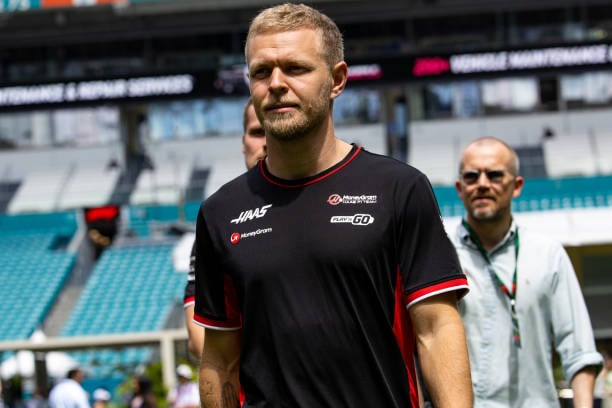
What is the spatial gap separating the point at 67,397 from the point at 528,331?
33.4 feet

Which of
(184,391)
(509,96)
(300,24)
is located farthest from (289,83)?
(509,96)

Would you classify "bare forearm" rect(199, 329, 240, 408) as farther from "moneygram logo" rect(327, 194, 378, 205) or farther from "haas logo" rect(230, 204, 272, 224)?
"moneygram logo" rect(327, 194, 378, 205)

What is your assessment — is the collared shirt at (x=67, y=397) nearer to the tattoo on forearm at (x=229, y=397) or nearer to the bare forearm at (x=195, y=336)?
the bare forearm at (x=195, y=336)

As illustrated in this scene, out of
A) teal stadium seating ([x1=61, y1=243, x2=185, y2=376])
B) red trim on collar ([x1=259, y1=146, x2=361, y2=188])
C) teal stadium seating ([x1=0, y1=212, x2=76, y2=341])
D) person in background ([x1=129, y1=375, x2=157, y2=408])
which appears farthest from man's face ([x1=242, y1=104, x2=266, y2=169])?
teal stadium seating ([x1=0, y1=212, x2=76, y2=341])

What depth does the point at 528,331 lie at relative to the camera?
4.72 meters

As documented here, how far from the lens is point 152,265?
1158 inches

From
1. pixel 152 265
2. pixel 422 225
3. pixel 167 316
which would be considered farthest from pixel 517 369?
pixel 152 265

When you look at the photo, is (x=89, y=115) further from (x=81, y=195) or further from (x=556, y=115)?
(x=556, y=115)

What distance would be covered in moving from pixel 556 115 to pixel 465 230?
2862 centimetres

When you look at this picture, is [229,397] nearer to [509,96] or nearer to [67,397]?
[67,397]

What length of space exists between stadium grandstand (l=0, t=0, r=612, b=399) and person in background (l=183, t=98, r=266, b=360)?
21776mm

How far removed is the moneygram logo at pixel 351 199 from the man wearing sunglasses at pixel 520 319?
178cm

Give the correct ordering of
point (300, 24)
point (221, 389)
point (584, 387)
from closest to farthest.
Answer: point (300, 24) < point (221, 389) < point (584, 387)

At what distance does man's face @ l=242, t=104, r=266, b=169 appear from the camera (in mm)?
4695
